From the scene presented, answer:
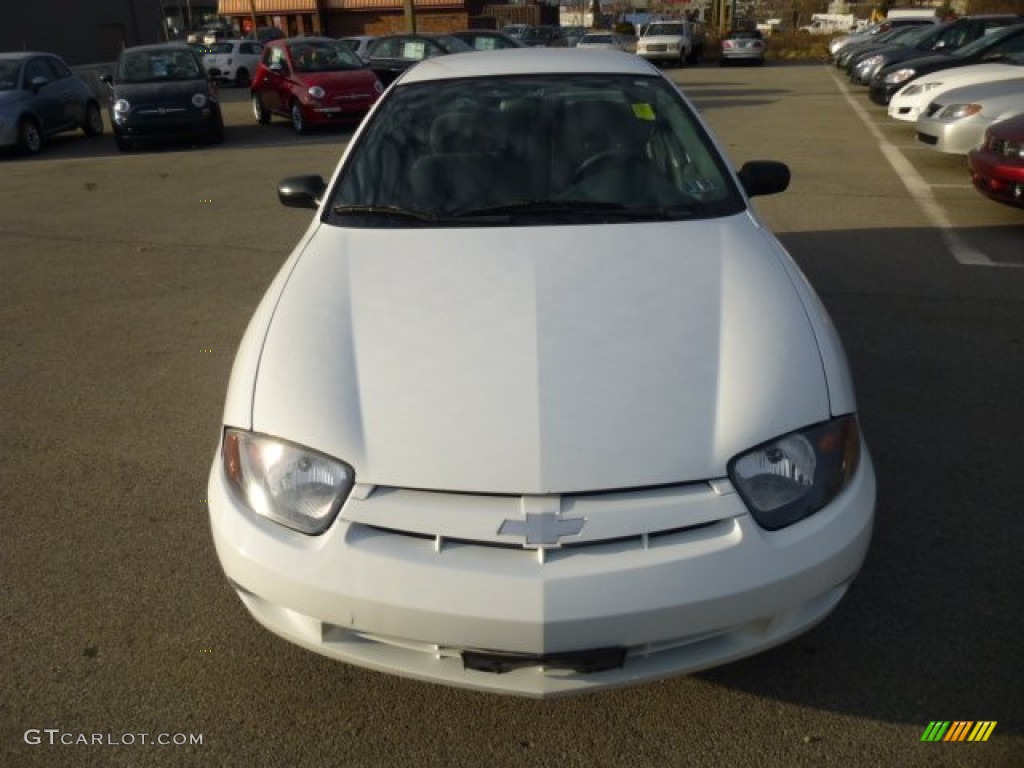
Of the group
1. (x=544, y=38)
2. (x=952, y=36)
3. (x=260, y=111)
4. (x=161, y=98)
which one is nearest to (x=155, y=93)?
(x=161, y=98)

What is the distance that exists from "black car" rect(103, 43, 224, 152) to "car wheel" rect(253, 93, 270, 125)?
219cm

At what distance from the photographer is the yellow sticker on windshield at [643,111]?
12.0ft

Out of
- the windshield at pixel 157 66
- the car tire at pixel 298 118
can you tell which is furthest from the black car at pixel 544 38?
the windshield at pixel 157 66

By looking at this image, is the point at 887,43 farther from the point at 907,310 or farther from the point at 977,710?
the point at 977,710

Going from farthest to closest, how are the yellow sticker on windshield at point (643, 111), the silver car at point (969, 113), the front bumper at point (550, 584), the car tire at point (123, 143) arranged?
the car tire at point (123, 143)
the silver car at point (969, 113)
the yellow sticker on windshield at point (643, 111)
the front bumper at point (550, 584)

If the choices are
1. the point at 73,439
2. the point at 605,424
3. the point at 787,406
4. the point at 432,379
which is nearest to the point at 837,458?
the point at 787,406

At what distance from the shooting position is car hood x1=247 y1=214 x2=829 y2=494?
2078 mm

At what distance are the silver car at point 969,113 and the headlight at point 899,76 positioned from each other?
16.6 feet

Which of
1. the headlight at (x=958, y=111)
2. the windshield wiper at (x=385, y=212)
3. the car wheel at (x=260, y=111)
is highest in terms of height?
the windshield wiper at (x=385, y=212)

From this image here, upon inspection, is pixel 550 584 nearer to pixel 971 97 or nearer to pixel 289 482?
pixel 289 482

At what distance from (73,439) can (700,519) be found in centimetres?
313

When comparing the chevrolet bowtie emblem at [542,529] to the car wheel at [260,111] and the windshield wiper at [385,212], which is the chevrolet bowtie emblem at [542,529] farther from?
the car wheel at [260,111]

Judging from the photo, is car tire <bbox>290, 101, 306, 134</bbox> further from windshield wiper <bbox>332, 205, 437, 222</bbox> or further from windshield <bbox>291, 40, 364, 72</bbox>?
windshield wiper <bbox>332, 205, 437, 222</bbox>

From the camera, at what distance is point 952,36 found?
52.1 ft
